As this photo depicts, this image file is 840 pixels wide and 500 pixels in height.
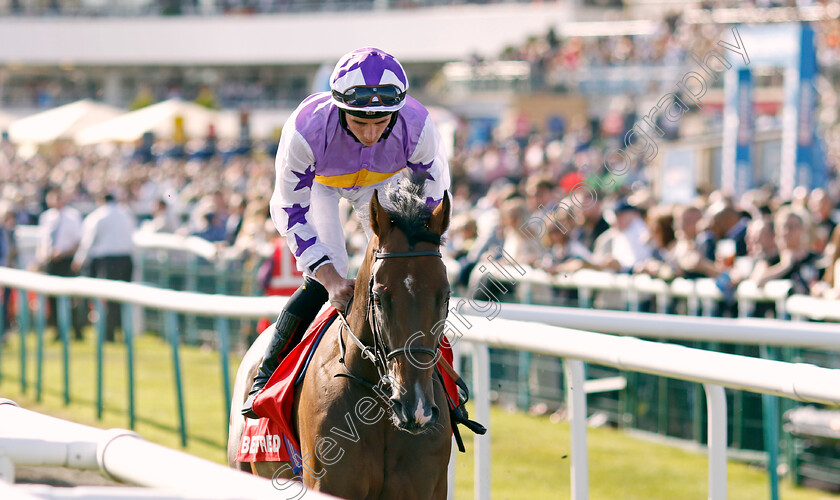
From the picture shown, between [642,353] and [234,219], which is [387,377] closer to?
[642,353]

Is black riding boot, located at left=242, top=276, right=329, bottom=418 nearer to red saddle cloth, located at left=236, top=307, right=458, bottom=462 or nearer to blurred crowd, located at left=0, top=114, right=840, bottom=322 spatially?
red saddle cloth, located at left=236, top=307, right=458, bottom=462

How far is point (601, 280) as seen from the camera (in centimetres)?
644

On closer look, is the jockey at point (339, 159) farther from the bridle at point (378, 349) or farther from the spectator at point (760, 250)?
the spectator at point (760, 250)

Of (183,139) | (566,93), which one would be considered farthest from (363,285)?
(566,93)

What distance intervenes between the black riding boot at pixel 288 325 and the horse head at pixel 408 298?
1.86ft

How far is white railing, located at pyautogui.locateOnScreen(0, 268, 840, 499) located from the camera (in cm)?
259

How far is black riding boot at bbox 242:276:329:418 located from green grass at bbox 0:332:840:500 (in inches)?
51.6

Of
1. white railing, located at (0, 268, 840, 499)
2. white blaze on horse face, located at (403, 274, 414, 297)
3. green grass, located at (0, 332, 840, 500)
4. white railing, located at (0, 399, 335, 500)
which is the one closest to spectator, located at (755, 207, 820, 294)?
green grass, located at (0, 332, 840, 500)

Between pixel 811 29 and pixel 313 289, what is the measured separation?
7858 millimetres

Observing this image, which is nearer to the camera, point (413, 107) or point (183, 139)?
point (413, 107)

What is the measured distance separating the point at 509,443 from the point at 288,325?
316 centimetres

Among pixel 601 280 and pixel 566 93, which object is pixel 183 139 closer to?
pixel 566 93

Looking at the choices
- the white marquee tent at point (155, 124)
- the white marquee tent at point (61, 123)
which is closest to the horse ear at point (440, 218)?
the white marquee tent at point (155, 124)

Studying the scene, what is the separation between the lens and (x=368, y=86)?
9.45ft
